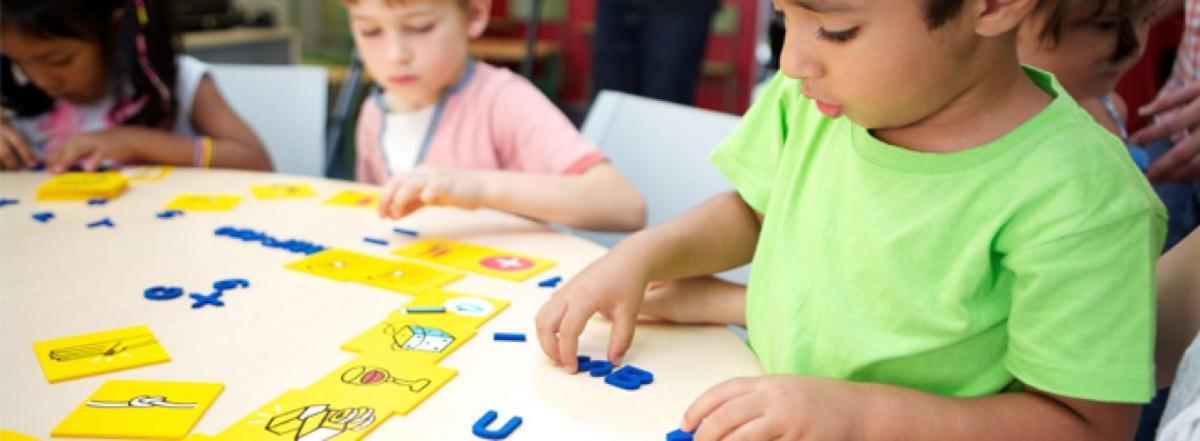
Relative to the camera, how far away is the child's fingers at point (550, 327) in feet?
2.38

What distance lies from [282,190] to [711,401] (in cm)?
88

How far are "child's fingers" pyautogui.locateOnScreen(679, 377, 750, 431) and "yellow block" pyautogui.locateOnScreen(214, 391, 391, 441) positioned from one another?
0.67 feet

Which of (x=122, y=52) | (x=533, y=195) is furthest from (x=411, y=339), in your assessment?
(x=122, y=52)

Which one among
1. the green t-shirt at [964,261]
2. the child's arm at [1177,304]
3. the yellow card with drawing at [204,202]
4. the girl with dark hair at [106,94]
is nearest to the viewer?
the green t-shirt at [964,261]

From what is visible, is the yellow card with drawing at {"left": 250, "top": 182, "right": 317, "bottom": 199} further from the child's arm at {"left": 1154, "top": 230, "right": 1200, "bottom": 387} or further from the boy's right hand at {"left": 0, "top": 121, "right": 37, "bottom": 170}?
the child's arm at {"left": 1154, "top": 230, "right": 1200, "bottom": 387}

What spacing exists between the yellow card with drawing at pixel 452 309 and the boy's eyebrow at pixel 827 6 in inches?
15.2

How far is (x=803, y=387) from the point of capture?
0.61 m

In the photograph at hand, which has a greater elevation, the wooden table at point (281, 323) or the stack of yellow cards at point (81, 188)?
the wooden table at point (281, 323)

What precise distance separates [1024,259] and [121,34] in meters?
1.55

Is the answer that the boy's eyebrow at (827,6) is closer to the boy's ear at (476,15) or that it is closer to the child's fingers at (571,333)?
the child's fingers at (571,333)

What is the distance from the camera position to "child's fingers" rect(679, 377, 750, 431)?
0.60m

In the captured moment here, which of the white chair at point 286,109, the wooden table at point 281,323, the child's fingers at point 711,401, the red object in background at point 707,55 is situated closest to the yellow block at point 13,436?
the wooden table at point 281,323

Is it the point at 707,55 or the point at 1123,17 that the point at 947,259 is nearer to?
the point at 1123,17

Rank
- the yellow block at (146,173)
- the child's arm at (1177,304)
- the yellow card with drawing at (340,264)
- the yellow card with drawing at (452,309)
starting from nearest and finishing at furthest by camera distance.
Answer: the child's arm at (1177,304) < the yellow card with drawing at (452,309) < the yellow card with drawing at (340,264) < the yellow block at (146,173)
